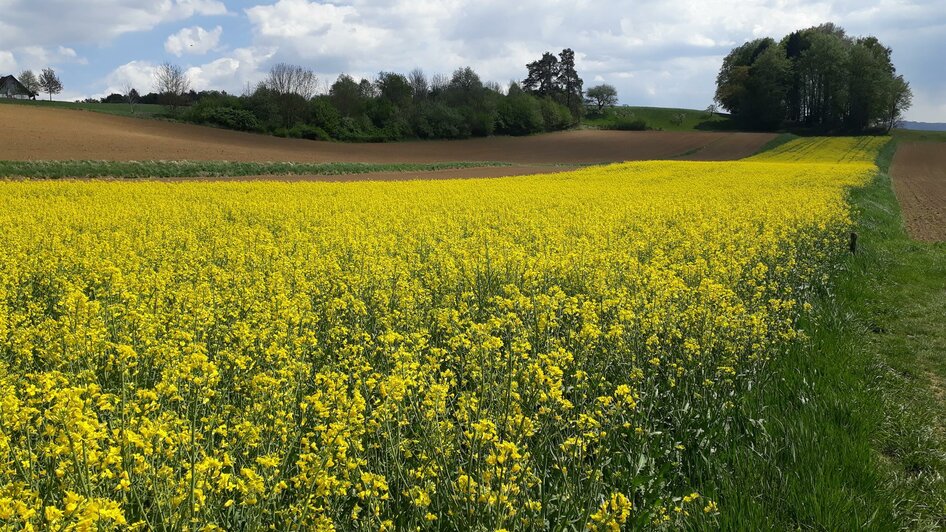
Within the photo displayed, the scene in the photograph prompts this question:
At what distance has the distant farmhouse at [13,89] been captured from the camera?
105m

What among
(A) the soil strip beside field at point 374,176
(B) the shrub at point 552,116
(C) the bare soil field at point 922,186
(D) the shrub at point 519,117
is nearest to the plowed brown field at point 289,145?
(A) the soil strip beside field at point 374,176

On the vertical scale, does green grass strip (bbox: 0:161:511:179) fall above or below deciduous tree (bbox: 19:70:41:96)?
below

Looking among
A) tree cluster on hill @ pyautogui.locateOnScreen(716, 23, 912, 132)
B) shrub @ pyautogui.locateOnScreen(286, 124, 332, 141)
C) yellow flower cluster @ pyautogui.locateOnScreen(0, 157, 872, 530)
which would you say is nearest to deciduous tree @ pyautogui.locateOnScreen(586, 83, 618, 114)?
tree cluster on hill @ pyautogui.locateOnScreen(716, 23, 912, 132)

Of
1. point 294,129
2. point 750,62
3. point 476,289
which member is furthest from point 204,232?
point 750,62

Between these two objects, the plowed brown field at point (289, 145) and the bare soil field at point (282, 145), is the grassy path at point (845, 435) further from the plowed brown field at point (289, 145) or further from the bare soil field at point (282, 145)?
the bare soil field at point (282, 145)

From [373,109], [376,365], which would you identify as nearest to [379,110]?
[373,109]

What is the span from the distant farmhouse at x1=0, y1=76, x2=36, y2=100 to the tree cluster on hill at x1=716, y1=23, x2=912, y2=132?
11519 centimetres

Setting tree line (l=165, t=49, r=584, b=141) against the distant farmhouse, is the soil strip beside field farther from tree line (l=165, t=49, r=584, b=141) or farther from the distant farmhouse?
the distant farmhouse

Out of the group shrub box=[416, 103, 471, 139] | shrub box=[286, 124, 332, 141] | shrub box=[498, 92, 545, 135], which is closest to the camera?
shrub box=[286, 124, 332, 141]

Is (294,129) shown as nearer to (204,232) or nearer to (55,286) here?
(204,232)

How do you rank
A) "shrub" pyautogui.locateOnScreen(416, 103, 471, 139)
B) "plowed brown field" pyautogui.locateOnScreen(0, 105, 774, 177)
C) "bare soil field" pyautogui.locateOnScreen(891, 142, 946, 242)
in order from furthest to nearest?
"shrub" pyautogui.locateOnScreen(416, 103, 471, 139) → "plowed brown field" pyautogui.locateOnScreen(0, 105, 774, 177) → "bare soil field" pyautogui.locateOnScreen(891, 142, 946, 242)

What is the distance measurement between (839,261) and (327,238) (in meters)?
9.32

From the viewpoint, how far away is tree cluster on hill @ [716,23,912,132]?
3046 inches

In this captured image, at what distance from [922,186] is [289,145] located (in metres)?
48.4
